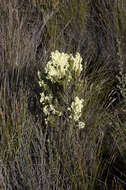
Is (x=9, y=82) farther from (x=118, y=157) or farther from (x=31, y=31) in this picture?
(x=118, y=157)

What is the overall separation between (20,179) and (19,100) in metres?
0.64

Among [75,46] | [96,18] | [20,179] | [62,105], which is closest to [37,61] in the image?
[75,46]

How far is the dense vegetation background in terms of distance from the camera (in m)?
1.70

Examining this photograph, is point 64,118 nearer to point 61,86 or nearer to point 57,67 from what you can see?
point 61,86

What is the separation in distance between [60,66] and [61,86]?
0.48ft

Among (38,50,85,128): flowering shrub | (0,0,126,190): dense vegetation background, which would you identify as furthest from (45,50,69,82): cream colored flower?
(0,0,126,190): dense vegetation background

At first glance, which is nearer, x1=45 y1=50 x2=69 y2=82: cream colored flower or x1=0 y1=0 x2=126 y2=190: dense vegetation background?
x1=0 y1=0 x2=126 y2=190: dense vegetation background

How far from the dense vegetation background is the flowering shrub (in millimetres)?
84

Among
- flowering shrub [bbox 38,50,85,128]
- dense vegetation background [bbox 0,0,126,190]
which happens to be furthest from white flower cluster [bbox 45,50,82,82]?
dense vegetation background [bbox 0,0,126,190]

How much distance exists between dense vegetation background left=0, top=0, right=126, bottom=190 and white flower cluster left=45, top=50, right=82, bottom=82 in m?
0.28

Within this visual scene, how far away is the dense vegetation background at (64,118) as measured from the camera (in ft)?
5.57

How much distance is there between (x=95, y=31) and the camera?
317cm

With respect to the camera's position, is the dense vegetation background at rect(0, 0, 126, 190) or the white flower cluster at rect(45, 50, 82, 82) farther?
the white flower cluster at rect(45, 50, 82, 82)

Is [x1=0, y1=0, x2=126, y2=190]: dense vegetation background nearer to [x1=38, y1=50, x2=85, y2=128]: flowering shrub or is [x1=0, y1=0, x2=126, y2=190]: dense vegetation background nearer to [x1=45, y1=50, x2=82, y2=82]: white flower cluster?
[x1=38, y1=50, x2=85, y2=128]: flowering shrub
